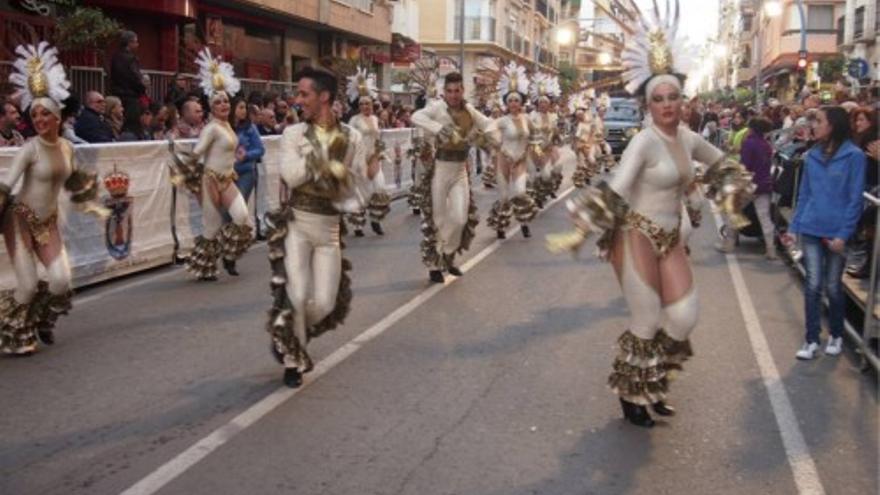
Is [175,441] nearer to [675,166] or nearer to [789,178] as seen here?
[675,166]

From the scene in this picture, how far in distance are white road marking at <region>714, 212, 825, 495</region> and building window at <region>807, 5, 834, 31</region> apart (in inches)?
2042

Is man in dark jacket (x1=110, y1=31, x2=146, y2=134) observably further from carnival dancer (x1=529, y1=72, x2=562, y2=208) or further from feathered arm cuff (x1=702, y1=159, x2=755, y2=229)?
feathered arm cuff (x1=702, y1=159, x2=755, y2=229)

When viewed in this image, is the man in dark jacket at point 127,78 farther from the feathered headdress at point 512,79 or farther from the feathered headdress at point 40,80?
the feathered headdress at point 40,80

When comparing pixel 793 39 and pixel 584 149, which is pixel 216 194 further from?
pixel 793 39

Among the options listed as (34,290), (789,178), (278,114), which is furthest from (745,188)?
(278,114)

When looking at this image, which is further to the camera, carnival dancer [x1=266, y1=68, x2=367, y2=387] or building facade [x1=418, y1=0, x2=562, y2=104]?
building facade [x1=418, y1=0, x2=562, y2=104]

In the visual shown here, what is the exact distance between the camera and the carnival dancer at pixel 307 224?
625 centimetres

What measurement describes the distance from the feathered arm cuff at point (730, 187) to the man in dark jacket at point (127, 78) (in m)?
9.33

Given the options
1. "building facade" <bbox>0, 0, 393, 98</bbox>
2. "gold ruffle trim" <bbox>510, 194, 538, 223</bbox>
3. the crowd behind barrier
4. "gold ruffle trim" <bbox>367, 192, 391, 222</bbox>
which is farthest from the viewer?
"building facade" <bbox>0, 0, 393, 98</bbox>

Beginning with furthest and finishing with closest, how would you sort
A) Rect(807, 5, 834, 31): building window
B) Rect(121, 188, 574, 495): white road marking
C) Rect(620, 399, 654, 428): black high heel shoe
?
Rect(807, 5, 834, 31): building window < Rect(620, 399, 654, 428): black high heel shoe < Rect(121, 188, 574, 495): white road marking

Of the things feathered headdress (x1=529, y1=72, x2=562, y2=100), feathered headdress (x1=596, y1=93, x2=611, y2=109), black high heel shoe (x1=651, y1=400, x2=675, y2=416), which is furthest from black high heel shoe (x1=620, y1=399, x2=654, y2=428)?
feathered headdress (x1=596, y1=93, x2=611, y2=109)

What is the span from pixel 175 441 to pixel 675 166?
315 centimetres

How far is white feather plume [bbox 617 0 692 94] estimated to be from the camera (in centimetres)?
596

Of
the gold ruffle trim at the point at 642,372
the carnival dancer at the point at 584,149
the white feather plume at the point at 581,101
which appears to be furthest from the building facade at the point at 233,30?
the gold ruffle trim at the point at 642,372
